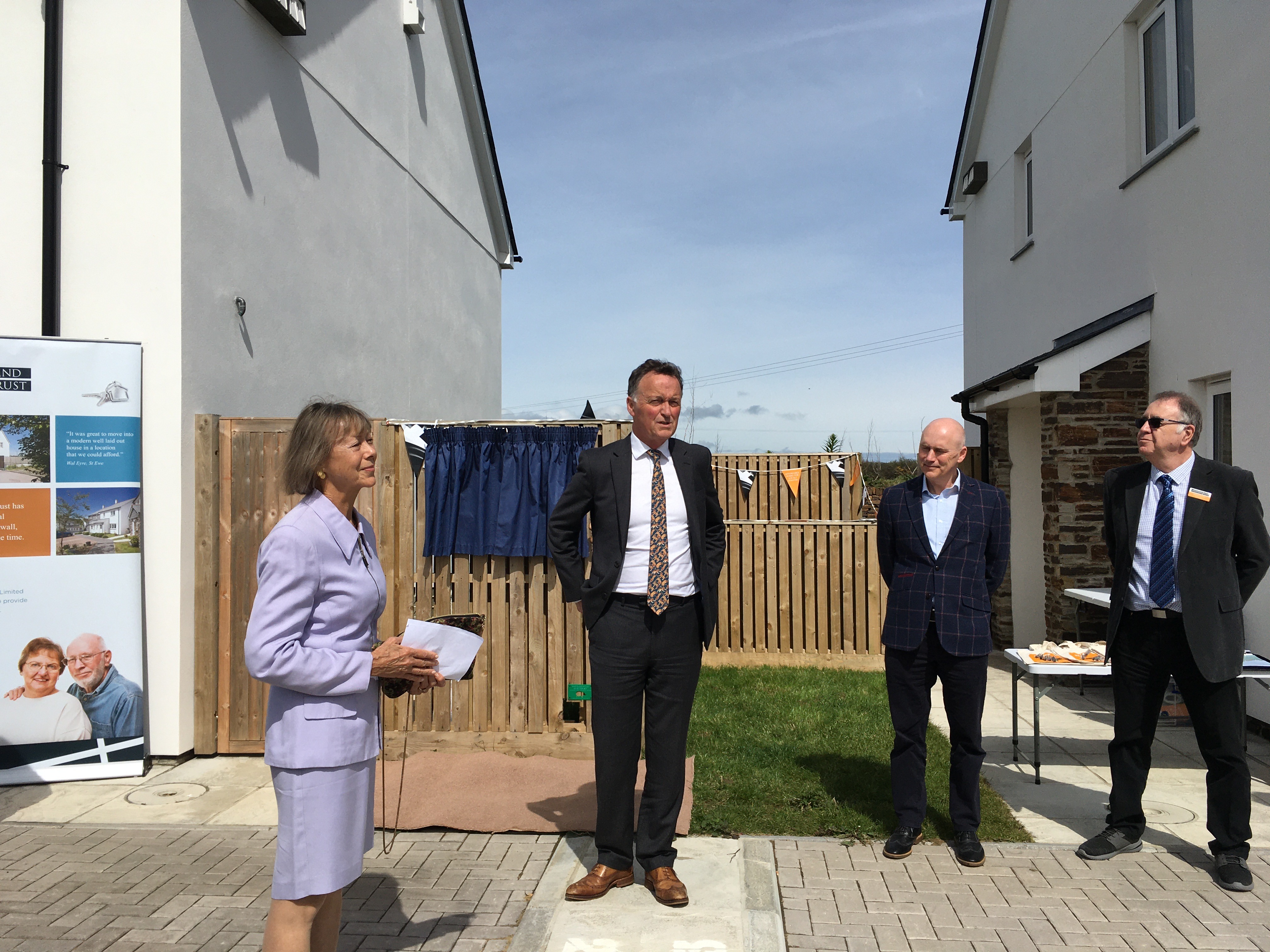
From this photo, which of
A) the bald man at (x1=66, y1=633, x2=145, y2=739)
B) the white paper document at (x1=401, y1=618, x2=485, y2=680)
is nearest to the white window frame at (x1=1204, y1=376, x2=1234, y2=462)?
the white paper document at (x1=401, y1=618, x2=485, y2=680)

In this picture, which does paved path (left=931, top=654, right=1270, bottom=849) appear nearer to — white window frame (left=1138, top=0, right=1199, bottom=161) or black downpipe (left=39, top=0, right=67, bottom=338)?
white window frame (left=1138, top=0, right=1199, bottom=161)

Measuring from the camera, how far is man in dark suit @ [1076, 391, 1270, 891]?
4.06 metres

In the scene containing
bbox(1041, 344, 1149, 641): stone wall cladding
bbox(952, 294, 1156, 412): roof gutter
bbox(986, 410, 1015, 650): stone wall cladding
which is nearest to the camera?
bbox(952, 294, 1156, 412): roof gutter

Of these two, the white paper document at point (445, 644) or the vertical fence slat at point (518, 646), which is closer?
the white paper document at point (445, 644)

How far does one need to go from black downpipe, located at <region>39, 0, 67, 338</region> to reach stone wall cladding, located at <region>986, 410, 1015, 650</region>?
8785 mm

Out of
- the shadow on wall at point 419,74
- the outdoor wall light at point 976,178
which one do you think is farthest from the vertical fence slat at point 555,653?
the outdoor wall light at point 976,178

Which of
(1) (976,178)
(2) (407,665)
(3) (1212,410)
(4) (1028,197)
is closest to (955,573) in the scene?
(2) (407,665)

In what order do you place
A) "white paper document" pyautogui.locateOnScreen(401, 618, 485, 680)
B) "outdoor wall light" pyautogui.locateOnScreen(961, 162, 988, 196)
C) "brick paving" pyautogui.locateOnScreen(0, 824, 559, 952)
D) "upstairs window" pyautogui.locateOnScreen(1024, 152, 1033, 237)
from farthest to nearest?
"outdoor wall light" pyautogui.locateOnScreen(961, 162, 988, 196) < "upstairs window" pyautogui.locateOnScreen(1024, 152, 1033, 237) < "brick paving" pyautogui.locateOnScreen(0, 824, 559, 952) < "white paper document" pyautogui.locateOnScreen(401, 618, 485, 680)

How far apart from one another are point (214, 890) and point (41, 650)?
2522 millimetres

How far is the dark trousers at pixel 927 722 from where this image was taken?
4215mm

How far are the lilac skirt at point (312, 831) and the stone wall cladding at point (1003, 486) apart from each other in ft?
28.5

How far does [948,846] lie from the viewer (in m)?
4.41

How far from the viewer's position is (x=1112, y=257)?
335 inches

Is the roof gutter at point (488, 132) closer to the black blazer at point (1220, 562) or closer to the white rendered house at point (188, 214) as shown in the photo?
the white rendered house at point (188, 214)
